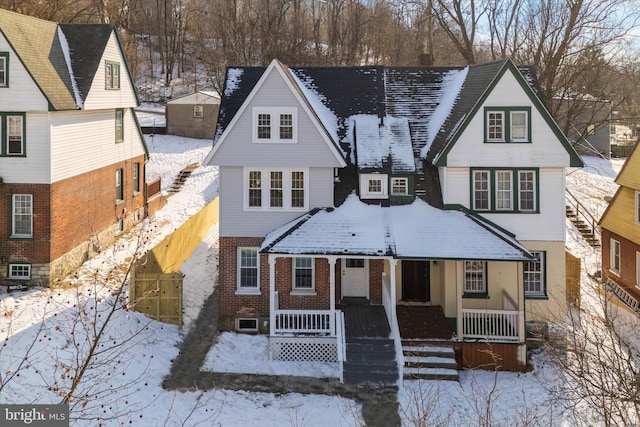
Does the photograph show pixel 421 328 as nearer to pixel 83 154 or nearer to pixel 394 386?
pixel 394 386

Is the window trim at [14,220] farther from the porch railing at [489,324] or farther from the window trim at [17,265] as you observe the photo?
the porch railing at [489,324]

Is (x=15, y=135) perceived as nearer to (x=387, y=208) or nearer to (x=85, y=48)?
(x=85, y=48)

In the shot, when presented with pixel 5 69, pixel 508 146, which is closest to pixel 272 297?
pixel 508 146

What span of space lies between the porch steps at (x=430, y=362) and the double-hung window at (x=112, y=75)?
20.2 metres

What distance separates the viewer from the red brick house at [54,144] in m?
21.1

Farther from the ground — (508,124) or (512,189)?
(508,124)

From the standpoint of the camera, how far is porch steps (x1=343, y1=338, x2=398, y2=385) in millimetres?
16203

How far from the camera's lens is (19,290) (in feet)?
68.8

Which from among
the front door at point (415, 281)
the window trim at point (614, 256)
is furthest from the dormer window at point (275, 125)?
the window trim at point (614, 256)

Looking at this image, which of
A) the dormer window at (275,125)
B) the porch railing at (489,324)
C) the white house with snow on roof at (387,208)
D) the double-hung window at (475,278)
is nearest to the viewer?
the porch railing at (489,324)

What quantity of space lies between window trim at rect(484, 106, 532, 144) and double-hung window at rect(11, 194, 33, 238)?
1884 cm

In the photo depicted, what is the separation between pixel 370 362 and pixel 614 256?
1722 centimetres

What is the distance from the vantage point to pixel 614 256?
26.8 meters

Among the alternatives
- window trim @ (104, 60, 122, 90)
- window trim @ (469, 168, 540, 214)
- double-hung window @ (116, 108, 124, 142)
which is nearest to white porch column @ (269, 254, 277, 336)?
window trim @ (469, 168, 540, 214)
